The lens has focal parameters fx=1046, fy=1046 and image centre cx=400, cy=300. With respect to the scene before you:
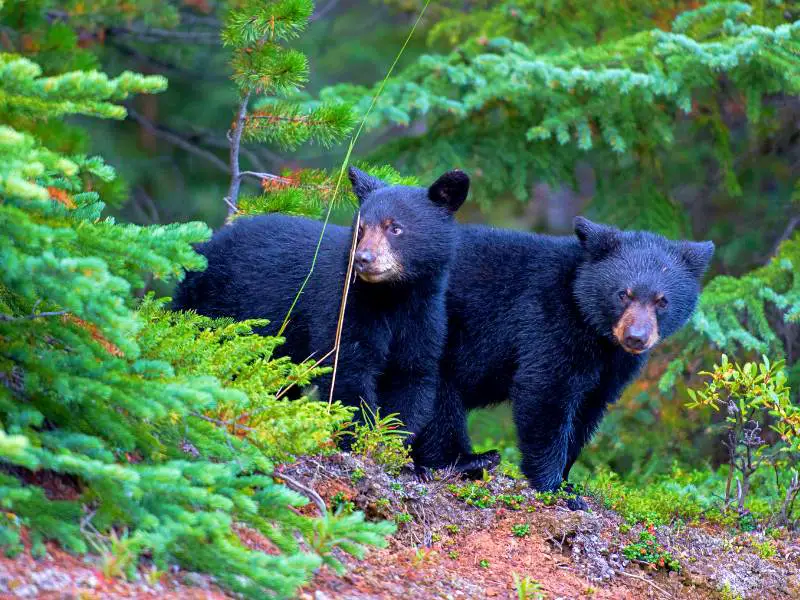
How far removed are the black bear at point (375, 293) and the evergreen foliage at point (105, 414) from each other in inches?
62.4

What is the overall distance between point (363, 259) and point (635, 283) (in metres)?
1.65

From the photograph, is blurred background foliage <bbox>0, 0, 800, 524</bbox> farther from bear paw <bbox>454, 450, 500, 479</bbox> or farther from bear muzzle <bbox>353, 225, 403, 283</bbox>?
bear paw <bbox>454, 450, 500, 479</bbox>

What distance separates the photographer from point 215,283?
254 inches

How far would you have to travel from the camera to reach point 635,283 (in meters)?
6.01

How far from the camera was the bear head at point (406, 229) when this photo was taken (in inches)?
219

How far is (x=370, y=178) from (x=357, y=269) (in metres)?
0.86

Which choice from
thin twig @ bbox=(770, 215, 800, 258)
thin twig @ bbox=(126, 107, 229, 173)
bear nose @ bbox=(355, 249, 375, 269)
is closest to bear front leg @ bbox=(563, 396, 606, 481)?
bear nose @ bbox=(355, 249, 375, 269)

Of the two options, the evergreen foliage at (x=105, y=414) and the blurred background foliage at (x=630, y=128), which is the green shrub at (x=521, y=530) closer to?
the evergreen foliage at (x=105, y=414)

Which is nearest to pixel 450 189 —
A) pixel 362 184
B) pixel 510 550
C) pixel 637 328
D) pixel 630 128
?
pixel 362 184

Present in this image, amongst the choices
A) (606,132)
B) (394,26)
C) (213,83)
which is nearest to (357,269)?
(606,132)

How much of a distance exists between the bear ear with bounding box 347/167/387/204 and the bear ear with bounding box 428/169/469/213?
0.36 m

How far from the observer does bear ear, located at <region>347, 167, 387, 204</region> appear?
19.9ft

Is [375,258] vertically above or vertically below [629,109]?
below

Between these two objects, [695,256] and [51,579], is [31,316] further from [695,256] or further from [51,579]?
[695,256]
